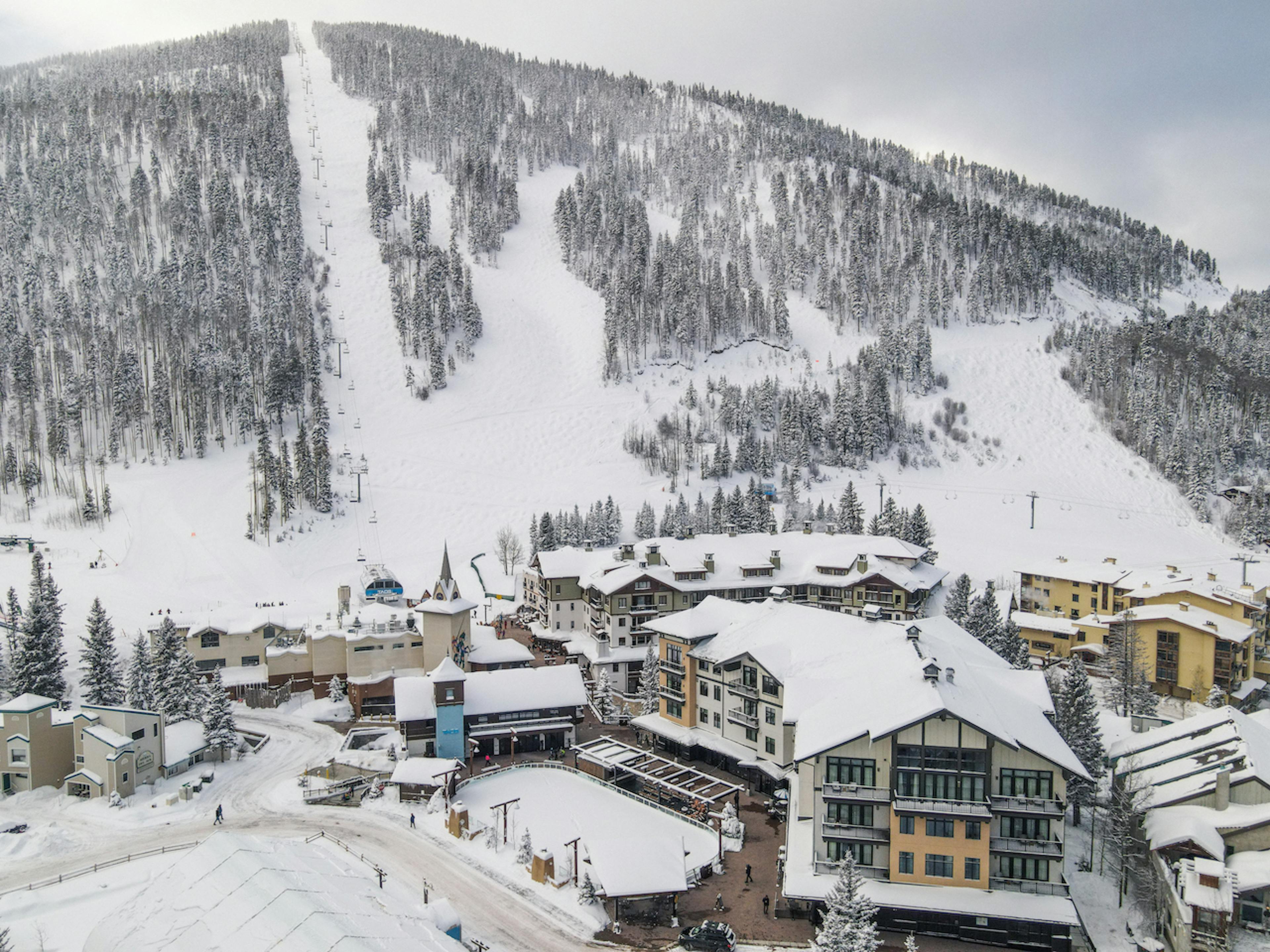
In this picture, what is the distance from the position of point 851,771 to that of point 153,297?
12132 centimetres

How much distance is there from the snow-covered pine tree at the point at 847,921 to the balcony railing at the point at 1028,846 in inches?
259

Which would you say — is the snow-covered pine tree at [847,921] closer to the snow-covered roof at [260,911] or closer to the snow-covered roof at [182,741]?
the snow-covered roof at [260,911]

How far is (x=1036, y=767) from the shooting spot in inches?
1185

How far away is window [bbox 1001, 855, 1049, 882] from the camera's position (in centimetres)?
2997

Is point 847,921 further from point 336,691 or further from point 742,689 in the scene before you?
point 336,691

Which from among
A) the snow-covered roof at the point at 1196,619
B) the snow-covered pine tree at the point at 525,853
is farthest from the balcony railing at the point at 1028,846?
the snow-covered roof at the point at 1196,619

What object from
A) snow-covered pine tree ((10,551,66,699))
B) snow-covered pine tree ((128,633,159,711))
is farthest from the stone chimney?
snow-covered pine tree ((10,551,66,699))

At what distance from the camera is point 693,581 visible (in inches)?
2419

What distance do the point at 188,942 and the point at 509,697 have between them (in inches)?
964

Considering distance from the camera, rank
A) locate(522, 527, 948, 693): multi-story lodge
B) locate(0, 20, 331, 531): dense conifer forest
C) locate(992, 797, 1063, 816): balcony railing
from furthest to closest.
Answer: locate(0, 20, 331, 531): dense conifer forest, locate(522, 527, 948, 693): multi-story lodge, locate(992, 797, 1063, 816): balcony railing

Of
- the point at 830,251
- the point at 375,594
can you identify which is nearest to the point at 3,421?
the point at 375,594

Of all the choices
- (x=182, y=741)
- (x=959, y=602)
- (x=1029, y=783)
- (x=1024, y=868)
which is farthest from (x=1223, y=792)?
(x=182, y=741)

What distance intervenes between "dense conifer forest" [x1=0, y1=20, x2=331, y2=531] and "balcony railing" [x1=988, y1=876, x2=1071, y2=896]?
76.9 metres

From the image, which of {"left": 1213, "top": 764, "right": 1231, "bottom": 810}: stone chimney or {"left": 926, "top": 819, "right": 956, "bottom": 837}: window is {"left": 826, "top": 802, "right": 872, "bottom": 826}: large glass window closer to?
{"left": 926, "top": 819, "right": 956, "bottom": 837}: window
